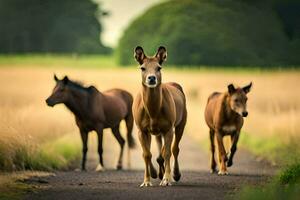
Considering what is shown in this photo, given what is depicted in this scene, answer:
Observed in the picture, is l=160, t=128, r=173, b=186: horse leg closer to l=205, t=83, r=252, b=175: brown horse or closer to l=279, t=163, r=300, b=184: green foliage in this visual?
l=279, t=163, r=300, b=184: green foliage

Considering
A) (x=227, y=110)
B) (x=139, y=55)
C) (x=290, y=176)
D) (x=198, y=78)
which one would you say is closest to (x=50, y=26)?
(x=198, y=78)

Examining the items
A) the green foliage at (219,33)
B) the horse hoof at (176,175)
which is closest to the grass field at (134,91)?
the green foliage at (219,33)

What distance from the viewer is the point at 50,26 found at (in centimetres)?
7981

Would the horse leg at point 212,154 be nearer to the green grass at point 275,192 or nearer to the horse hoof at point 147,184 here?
the horse hoof at point 147,184

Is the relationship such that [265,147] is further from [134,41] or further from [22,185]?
[134,41]

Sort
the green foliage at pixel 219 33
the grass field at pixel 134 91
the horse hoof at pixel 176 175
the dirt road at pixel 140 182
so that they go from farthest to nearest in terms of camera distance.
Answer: the green foliage at pixel 219 33 < the grass field at pixel 134 91 < the horse hoof at pixel 176 175 < the dirt road at pixel 140 182

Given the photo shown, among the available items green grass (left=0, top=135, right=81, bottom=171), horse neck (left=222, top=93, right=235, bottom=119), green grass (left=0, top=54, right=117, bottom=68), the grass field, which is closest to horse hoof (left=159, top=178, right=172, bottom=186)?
the grass field

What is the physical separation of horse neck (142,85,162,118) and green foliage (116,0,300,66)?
17.6m

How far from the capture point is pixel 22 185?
14.5 metres

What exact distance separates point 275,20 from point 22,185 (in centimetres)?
2533

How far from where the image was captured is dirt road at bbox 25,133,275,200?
13.2m

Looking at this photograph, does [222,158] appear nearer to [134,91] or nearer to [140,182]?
[140,182]

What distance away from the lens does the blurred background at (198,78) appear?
20.8 metres

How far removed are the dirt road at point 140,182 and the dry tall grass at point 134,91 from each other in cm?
138
